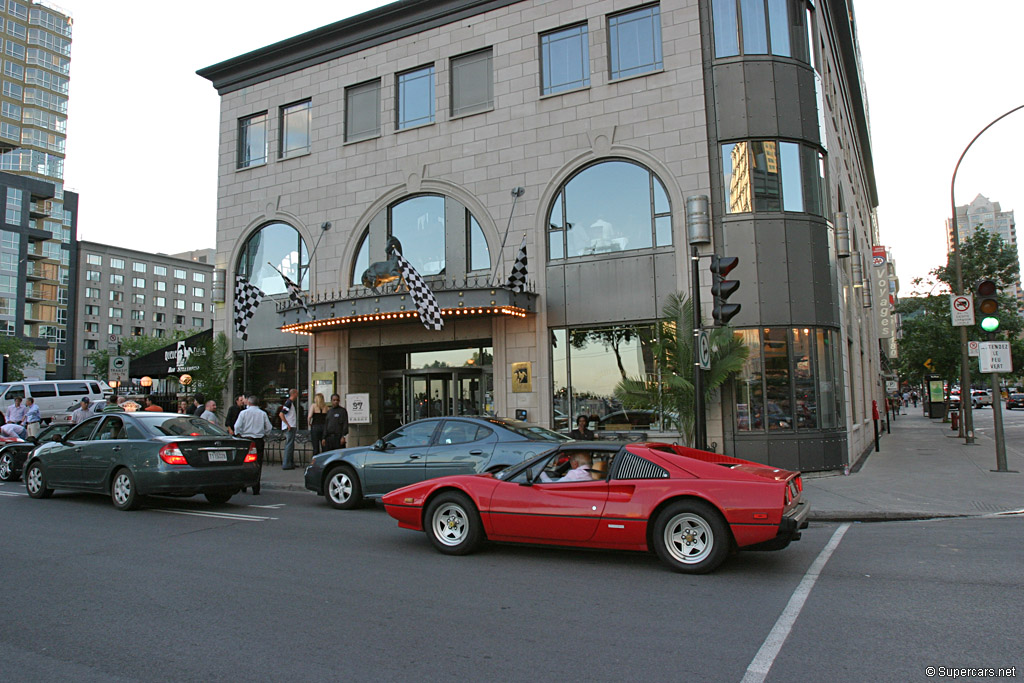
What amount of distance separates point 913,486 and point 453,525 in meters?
8.93

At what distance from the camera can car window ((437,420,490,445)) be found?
10531 mm

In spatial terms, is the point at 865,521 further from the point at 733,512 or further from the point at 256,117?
the point at 256,117

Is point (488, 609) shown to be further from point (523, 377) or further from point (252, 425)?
point (523, 377)

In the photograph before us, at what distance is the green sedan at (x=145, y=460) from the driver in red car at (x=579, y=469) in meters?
5.73

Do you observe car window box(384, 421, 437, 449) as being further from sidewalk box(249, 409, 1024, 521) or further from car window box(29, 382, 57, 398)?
car window box(29, 382, 57, 398)

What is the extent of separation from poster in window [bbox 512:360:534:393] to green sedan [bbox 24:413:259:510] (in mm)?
6556

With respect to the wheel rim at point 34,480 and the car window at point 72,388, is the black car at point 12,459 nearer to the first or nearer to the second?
the wheel rim at point 34,480

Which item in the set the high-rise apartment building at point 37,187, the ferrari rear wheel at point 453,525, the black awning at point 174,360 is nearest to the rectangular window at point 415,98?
the black awning at point 174,360

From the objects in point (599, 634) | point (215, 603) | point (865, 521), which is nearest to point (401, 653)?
point (599, 634)

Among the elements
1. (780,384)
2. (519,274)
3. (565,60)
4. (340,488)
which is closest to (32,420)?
(340,488)

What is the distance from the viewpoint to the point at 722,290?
10906mm

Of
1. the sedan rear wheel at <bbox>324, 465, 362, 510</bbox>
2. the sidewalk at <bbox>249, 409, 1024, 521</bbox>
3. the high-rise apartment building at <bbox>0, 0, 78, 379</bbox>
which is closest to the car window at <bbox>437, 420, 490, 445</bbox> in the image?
the sedan rear wheel at <bbox>324, 465, 362, 510</bbox>

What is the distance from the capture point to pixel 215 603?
582cm

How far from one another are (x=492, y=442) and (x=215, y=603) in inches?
196
